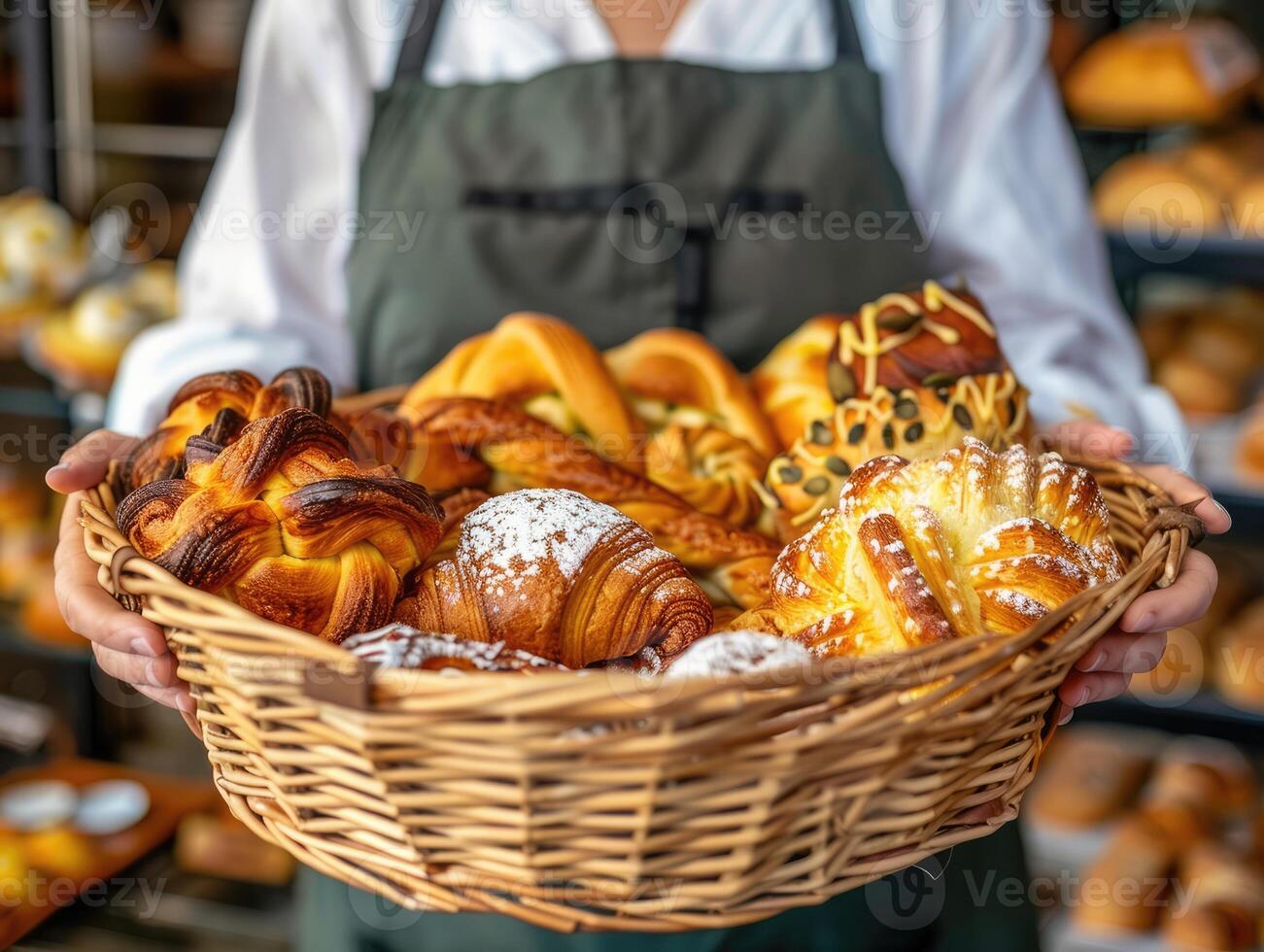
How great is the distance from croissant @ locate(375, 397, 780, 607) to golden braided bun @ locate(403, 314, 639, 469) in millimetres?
53

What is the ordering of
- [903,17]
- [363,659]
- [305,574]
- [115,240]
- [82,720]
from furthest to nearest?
[82,720] < [115,240] < [903,17] < [305,574] < [363,659]

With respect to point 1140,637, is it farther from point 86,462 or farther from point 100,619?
point 86,462

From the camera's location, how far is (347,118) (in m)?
1.36

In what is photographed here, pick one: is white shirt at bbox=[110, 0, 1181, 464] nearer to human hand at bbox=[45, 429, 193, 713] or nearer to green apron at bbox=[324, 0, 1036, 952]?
green apron at bbox=[324, 0, 1036, 952]

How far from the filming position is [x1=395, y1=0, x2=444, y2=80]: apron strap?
1.34m

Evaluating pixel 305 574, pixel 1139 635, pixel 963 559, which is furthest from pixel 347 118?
pixel 1139 635

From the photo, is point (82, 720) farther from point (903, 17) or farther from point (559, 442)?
point (903, 17)

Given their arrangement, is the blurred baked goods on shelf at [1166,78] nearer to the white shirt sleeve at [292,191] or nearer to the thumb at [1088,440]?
the thumb at [1088,440]

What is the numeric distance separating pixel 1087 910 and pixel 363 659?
1.79 meters

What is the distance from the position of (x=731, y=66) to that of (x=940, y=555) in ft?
2.61

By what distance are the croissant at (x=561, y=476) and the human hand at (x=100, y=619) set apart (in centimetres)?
23

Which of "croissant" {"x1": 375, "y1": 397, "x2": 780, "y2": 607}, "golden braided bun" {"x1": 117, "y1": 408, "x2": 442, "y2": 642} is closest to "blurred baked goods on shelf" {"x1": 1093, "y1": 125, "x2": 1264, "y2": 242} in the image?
"croissant" {"x1": 375, "y1": 397, "x2": 780, "y2": 607}

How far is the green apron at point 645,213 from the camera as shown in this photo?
1.27 metres

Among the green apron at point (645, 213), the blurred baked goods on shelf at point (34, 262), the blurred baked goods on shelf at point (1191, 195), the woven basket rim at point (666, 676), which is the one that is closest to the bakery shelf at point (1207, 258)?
the blurred baked goods on shelf at point (1191, 195)
